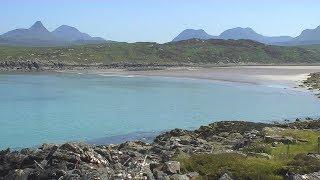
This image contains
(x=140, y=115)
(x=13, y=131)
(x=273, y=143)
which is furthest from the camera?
(x=140, y=115)

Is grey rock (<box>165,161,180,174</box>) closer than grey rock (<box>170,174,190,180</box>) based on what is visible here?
→ No

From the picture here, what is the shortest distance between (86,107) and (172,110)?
13.7 meters

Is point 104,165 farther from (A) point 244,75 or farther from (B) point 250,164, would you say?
(A) point 244,75

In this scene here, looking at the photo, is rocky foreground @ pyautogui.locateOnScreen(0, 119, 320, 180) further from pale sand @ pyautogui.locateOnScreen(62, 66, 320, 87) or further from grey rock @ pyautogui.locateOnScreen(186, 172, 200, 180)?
pale sand @ pyautogui.locateOnScreen(62, 66, 320, 87)

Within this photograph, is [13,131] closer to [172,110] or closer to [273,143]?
[172,110]

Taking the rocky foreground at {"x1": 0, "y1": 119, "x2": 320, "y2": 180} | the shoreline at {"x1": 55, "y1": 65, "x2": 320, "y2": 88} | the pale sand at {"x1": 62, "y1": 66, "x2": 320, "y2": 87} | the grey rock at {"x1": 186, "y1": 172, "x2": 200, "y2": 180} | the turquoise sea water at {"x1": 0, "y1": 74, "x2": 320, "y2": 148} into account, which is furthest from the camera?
the pale sand at {"x1": 62, "y1": 66, "x2": 320, "y2": 87}

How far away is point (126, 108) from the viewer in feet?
242

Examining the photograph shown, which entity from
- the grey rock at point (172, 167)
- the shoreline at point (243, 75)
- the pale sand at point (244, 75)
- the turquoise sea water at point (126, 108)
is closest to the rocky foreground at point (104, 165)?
the grey rock at point (172, 167)

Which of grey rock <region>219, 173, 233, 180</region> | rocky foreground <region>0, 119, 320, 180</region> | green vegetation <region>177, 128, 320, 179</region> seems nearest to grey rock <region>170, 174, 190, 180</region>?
rocky foreground <region>0, 119, 320, 180</region>

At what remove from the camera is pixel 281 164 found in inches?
965

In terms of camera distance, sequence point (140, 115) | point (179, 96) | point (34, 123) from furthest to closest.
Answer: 1. point (179, 96)
2. point (140, 115)
3. point (34, 123)

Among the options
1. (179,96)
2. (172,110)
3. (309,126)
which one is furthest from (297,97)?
(309,126)

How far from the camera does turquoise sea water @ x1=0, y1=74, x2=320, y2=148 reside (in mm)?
53844

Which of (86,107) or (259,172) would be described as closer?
(259,172)
